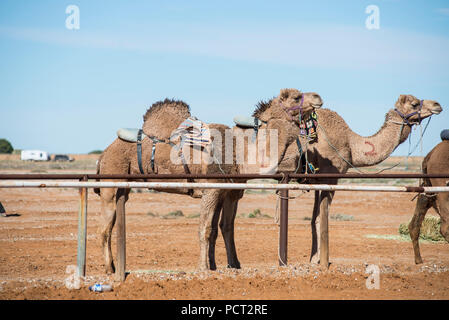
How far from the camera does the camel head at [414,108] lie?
9781 millimetres

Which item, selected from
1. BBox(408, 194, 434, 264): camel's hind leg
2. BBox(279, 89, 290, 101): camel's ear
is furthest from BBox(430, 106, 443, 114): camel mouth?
BBox(279, 89, 290, 101): camel's ear

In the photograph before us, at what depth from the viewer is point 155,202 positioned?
25.2m

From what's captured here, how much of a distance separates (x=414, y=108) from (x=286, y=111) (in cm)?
→ 257

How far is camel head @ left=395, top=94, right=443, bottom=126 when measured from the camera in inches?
385

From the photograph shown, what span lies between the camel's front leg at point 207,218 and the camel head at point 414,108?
3.96 meters

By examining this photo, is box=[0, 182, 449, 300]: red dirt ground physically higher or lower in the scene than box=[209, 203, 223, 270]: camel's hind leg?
lower

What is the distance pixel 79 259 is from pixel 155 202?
18.8 metres

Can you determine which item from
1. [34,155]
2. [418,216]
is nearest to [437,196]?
[418,216]

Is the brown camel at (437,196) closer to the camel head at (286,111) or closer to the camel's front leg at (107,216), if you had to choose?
the camel head at (286,111)

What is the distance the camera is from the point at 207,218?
781 cm

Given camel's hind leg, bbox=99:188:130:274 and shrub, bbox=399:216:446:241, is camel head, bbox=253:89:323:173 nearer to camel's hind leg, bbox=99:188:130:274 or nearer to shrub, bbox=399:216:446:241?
camel's hind leg, bbox=99:188:130:274

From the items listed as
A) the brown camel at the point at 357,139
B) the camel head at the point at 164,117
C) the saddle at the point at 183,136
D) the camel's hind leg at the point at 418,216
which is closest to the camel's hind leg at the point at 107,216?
→ the saddle at the point at 183,136

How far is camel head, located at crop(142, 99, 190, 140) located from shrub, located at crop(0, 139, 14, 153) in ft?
374
